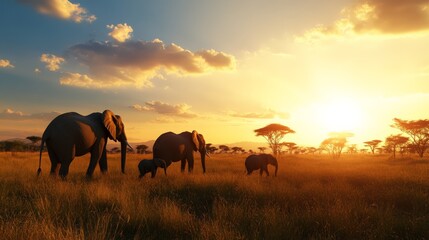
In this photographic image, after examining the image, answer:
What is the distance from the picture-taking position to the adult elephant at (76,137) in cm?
1027

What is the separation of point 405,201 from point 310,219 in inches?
157

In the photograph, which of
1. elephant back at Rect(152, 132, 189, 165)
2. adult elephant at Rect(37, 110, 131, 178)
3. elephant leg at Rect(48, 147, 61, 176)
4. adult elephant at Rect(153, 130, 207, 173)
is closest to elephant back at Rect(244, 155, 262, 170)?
adult elephant at Rect(153, 130, 207, 173)

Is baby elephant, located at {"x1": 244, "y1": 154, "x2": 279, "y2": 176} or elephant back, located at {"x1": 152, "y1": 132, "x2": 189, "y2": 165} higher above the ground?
elephant back, located at {"x1": 152, "y1": 132, "x2": 189, "y2": 165}

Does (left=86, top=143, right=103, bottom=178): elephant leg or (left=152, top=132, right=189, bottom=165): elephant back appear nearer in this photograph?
(left=86, top=143, right=103, bottom=178): elephant leg

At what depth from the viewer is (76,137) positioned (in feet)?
34.4

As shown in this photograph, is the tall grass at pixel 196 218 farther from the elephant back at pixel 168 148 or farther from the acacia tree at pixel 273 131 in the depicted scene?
the acacia tree at pixel 273 131

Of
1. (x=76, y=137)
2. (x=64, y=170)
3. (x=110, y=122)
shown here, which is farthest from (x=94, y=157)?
(x=110, y=122)

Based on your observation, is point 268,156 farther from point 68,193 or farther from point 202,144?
point 68,193

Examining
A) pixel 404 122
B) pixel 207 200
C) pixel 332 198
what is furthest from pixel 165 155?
pixel 404 122

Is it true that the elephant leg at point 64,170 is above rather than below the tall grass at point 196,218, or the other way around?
above

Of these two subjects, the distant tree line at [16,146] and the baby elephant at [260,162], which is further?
the distant tree line at [16,146]

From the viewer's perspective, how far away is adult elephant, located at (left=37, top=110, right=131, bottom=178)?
404 inches

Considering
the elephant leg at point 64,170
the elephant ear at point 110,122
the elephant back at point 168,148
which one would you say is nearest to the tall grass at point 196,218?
the elephant leg at point 64,170

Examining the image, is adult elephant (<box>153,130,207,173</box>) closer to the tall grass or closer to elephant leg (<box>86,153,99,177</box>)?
elephant leg (<box>86,153,99,177</box>)
